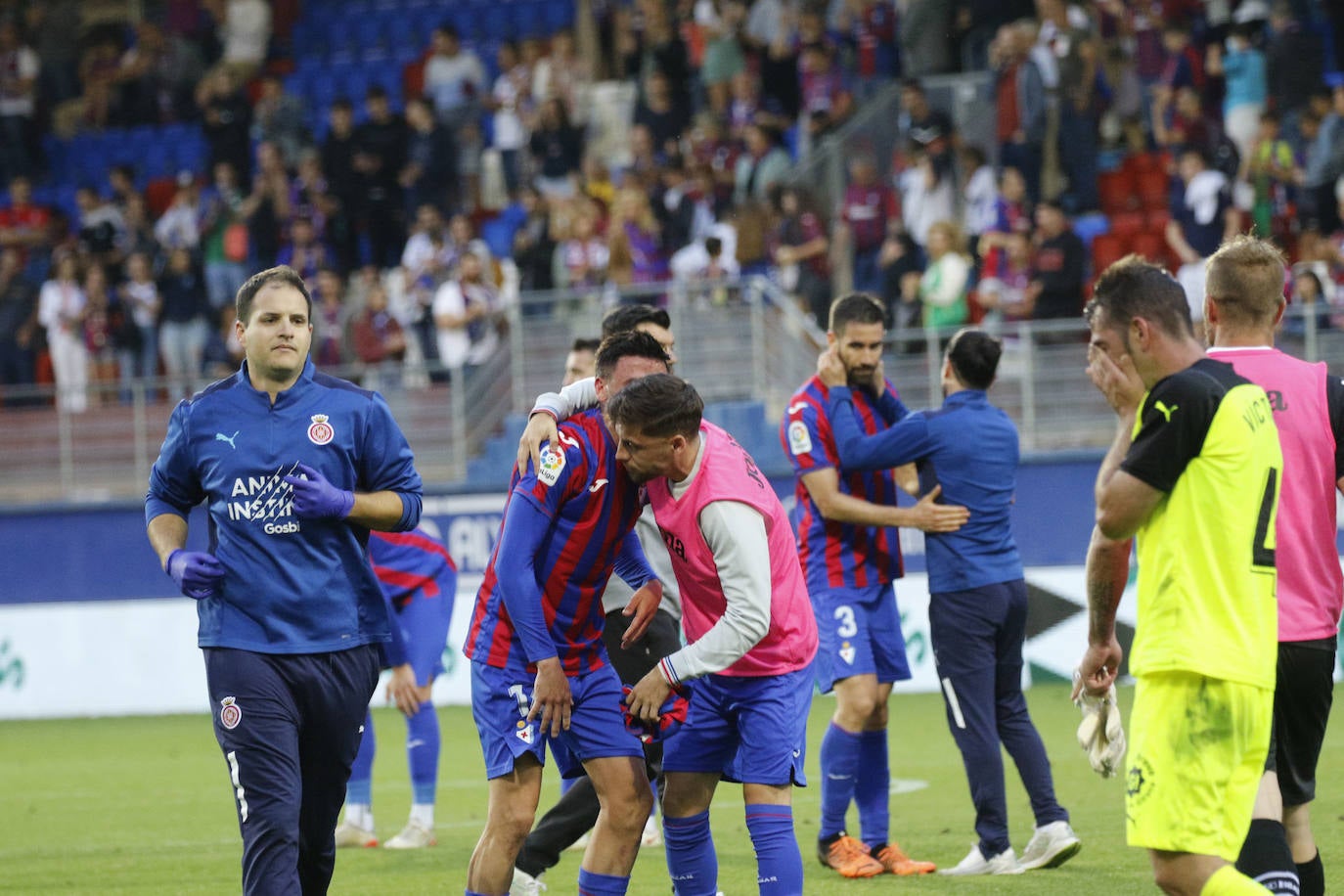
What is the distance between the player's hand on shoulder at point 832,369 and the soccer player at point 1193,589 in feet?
11.7

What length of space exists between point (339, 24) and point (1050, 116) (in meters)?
12.2

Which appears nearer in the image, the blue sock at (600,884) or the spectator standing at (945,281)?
the blue sock at (600,884)

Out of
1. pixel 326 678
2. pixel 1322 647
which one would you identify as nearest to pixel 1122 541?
pixel 1322 647

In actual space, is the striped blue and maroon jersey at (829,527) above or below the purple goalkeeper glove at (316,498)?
below

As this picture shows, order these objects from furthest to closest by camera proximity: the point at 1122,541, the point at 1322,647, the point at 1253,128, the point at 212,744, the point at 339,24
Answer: the point at 339,24
the point at 1253,128
the point at 212,744
the point at 1322,647
the point at 1122,541

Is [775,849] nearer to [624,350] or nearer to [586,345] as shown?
[624,350]

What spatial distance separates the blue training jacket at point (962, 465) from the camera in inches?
313

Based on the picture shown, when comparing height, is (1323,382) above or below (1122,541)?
above

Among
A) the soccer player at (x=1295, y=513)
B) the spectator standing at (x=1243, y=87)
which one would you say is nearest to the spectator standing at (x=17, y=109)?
the spectator standing at (x=1243, y=87)

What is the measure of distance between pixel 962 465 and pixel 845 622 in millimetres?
897

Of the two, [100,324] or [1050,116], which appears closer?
[1050,116]

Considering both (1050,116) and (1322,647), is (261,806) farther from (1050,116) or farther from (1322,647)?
(1050,116)

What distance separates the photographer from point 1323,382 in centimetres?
546

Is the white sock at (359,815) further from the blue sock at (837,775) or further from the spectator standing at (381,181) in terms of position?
the spectator standing at (381,181)
